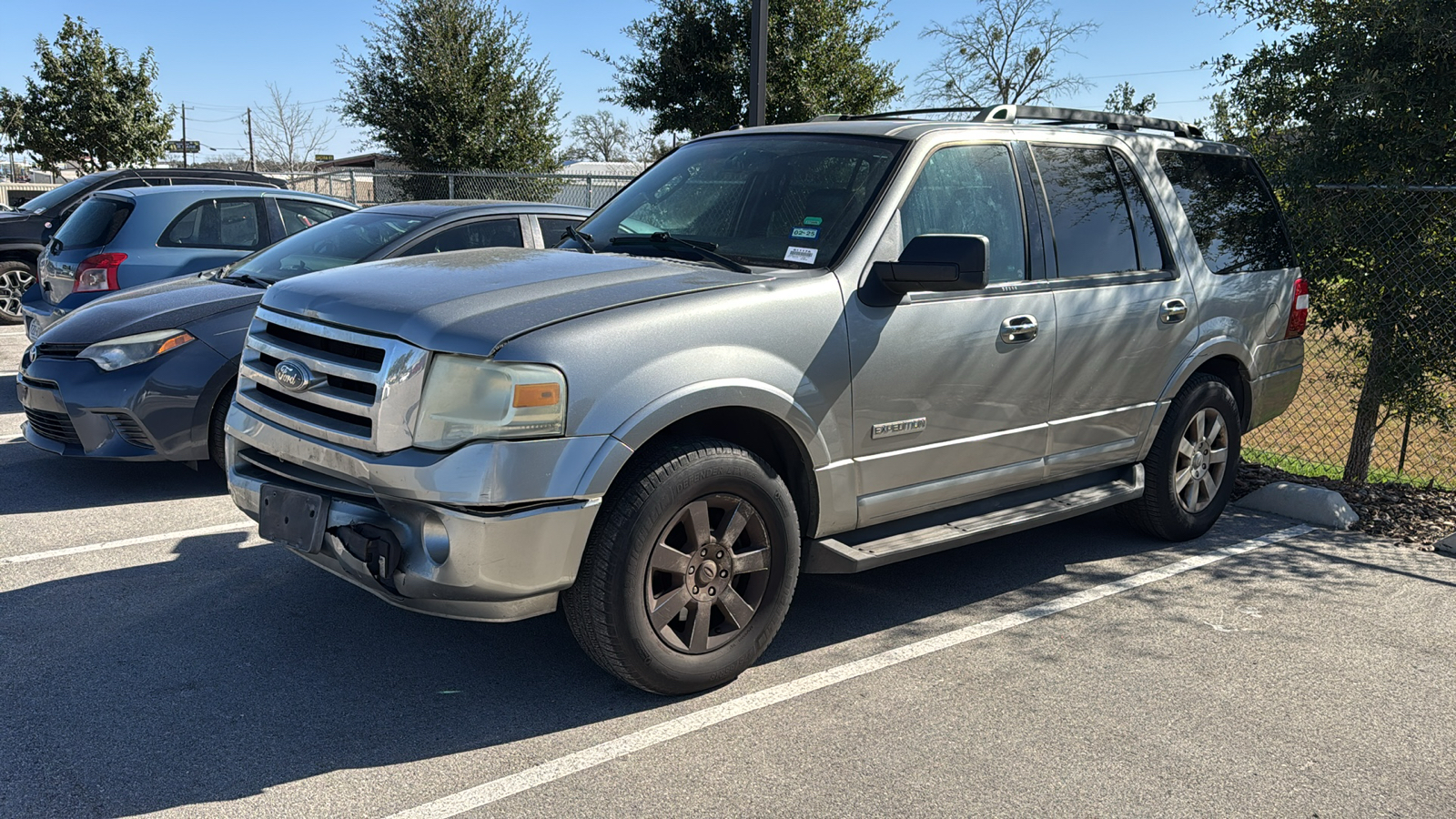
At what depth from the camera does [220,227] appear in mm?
9078

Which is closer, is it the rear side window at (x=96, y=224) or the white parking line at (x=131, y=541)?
the white parking line at (x=131, y=541)

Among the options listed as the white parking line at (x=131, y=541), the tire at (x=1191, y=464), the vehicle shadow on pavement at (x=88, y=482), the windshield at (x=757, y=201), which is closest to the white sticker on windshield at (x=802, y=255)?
the windshield at (x=757, y=201)

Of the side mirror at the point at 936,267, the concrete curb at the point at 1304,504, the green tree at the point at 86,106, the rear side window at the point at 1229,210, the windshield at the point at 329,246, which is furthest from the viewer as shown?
the green tree at the point at 86,106

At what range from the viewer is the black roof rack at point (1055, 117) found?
510cm

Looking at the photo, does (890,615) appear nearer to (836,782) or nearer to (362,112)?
(836,782)

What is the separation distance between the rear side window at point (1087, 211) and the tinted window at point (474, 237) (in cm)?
335

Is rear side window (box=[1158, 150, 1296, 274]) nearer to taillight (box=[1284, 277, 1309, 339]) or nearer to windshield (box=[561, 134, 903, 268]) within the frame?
taillight (box=[1284, 277, 1309, 339])

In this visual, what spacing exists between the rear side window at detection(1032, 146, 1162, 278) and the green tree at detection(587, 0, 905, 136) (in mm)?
16639

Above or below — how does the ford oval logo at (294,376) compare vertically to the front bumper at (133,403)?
above

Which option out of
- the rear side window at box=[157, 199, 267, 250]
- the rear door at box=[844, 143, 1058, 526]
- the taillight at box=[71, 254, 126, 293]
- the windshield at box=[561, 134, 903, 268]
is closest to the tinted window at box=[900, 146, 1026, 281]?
the rear door at box=[844, 143, 1058, 526]

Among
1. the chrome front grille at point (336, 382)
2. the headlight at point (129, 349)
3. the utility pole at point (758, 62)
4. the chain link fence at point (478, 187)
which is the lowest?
the headlight at point (129, 349)

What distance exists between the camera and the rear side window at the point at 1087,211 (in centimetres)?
496

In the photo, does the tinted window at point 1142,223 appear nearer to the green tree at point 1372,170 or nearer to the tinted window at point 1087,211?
the tinted window at point 1087,211

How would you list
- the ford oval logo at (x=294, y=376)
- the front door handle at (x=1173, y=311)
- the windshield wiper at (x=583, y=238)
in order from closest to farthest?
the ford oval logo at (x=294, y=376) < the windshield wiper at (x=583, y=238) < the front door handle at (x=1173, y=311)
